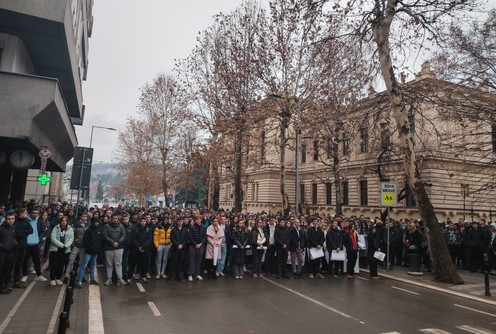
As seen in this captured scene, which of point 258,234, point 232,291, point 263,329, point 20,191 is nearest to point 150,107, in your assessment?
point 20,191

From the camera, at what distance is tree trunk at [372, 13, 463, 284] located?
39.2 ft

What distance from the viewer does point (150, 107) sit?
35250 millimetres

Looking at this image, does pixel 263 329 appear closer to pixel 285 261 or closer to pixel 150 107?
pixel 285 261

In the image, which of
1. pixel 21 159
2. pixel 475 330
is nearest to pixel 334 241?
pixel 475 330

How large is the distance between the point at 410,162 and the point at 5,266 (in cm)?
1315

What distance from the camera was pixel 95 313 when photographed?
7086 mm

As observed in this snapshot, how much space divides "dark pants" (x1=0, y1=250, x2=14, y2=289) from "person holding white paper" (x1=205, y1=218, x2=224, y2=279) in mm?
5534

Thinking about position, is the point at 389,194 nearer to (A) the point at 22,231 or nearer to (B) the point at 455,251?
(B) the point at 455,251

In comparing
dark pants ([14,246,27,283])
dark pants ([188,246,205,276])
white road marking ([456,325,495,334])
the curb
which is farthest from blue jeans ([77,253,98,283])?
the curb

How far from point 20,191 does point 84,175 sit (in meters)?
10.9

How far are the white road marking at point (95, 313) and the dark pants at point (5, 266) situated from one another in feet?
6.51

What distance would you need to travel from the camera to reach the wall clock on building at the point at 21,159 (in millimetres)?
14789

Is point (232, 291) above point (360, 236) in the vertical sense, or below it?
below

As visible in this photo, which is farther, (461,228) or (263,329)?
(461,228)
